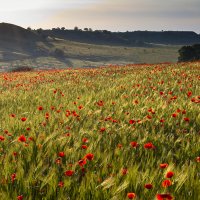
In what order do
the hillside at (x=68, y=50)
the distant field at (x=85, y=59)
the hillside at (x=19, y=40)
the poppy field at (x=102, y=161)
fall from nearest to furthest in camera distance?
1. the poppy field at (x=102, y=161)
2. the distant field at (x=85, y=59)
3. the hillside at (x=68, y=50)
4. the hillside at (x=19, y=40)

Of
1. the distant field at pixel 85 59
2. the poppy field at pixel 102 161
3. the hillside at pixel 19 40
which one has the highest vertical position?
the poppy field at pixel 102 161

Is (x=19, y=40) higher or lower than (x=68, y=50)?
higher

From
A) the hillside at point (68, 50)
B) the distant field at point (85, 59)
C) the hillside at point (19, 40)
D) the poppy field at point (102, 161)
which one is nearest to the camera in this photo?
the poppy field at point (102, 161)

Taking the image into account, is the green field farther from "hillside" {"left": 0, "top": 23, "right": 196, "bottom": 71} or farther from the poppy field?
the poppy field

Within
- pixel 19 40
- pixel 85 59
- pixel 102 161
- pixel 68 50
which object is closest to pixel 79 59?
pixel 85 59

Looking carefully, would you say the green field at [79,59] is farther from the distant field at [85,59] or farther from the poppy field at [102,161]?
the poppy field at [102,161]

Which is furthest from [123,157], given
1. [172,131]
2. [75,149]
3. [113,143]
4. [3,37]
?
[3,37]

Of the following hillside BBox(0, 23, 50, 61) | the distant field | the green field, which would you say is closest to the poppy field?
the green field

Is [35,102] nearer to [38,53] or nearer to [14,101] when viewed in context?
[14,101]

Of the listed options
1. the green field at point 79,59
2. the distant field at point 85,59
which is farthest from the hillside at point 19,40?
the distant field at point 85,59

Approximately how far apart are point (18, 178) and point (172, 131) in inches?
117

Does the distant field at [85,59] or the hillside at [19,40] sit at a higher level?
the hillside at [19,40]

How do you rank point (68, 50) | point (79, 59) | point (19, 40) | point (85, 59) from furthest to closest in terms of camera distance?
point (19, 40)
point (68, 50)
point (85, 59)
point (79, 59)

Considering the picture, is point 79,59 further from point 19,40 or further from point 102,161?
point 102,161
